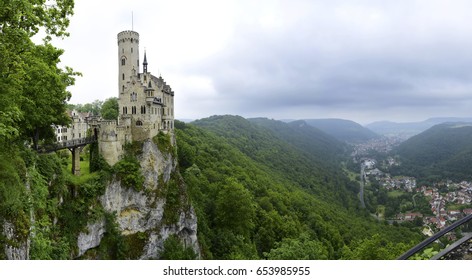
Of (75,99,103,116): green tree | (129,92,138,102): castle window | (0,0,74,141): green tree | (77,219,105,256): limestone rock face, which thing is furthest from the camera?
(75,99,103,116): green tree

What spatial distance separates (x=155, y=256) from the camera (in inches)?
1465

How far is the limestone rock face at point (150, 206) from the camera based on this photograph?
113 ft

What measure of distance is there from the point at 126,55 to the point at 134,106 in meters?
7.72

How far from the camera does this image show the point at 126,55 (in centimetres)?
4156

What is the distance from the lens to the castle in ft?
114

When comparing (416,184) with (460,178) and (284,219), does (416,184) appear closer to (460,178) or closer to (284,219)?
(460,178)

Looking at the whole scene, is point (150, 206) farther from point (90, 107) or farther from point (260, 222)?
point (90, 107)

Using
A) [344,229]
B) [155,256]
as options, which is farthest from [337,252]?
[155,256]

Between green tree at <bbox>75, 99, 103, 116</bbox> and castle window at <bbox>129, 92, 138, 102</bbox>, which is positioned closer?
castle window at <bbox>129, 92, 138, 102</bbox>

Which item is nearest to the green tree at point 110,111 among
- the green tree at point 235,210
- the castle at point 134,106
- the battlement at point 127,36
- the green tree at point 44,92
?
the castle at point 134,106

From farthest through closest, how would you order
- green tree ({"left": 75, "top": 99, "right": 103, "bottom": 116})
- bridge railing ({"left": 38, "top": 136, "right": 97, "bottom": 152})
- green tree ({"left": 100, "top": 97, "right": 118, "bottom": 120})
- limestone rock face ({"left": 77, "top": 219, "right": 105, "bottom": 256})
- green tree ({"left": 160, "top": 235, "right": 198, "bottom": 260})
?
green tree ({"left": 75, "top": 99, "right": 103, "bottom": 116}) → green tree ({"left": 100, "top": 97, "right": 118, "bottom": 120}) → green tree ({"left": 160, "top": 235, "right": 198, "bottom": 260}) → limestone rock face ({"left": 77, "top": 219, "right": 105, "bottom": 256}) → bridge railing ({"left": 38, "top": 136, "right": 97, "bottom": 152})

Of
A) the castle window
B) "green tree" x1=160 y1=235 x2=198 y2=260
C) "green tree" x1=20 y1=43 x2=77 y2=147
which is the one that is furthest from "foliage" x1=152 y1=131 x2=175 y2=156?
"green tree" x1=20 y1=43 x2=77 y2=147

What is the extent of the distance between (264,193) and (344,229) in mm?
18962

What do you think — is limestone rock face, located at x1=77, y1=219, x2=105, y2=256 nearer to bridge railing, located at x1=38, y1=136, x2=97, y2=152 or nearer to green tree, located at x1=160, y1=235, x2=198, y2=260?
bridge railing, located at x1=38, y1=136, x2=97, y2=152
